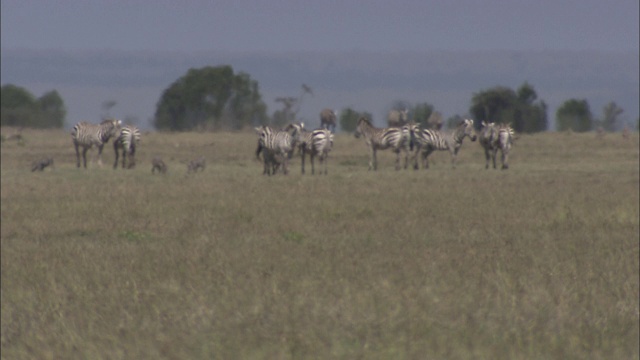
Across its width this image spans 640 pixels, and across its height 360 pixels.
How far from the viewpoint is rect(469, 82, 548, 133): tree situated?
232ft

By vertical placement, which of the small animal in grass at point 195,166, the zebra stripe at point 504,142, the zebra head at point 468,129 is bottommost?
the small animal in grass at point 195,166

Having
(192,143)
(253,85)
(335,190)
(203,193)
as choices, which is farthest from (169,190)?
(253,85)

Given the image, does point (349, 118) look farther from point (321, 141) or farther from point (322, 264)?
point (322, 264)

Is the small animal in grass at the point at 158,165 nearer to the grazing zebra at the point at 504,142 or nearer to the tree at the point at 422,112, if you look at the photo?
the grazing zebra at the point at 504,142

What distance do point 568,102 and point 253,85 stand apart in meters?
22.3

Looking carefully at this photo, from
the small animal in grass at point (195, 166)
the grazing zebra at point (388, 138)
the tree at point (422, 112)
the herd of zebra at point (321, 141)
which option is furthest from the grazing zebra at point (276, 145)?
the tree at point (422, 112)

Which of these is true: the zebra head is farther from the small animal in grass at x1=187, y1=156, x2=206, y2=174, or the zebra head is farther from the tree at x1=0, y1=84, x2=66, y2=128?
the tree at x1=0, y1=84, x2=66, y2=128

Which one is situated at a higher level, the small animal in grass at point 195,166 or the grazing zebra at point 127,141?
the grazing zebra at point 127,141

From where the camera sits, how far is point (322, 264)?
1002 cm

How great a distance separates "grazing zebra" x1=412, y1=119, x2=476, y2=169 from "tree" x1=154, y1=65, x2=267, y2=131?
40.4 meters

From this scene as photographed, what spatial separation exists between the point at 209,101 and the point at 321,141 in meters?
45.2

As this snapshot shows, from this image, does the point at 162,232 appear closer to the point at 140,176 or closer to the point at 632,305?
the point at 632,305

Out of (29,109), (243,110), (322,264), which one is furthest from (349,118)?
(322,264)

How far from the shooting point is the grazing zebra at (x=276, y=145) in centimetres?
3022
